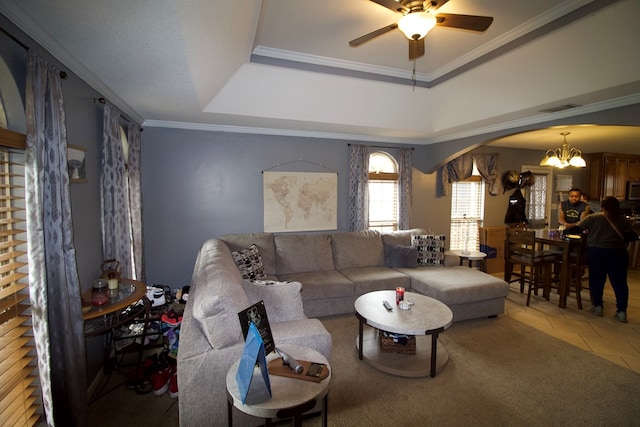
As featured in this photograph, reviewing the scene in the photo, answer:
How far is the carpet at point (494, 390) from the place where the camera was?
6.68 ft

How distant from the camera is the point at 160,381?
2.29 metres

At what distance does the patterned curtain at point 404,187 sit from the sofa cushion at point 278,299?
128 inches

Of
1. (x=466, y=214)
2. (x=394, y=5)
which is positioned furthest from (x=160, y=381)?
(x=466, y=214)

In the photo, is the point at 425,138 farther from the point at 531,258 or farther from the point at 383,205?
the point at 531,258

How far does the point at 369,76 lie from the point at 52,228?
10.8ft

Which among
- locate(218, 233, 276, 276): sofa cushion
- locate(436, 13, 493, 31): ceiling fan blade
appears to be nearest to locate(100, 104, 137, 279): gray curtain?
locate(218, 233, 276, 276): sofa cushion

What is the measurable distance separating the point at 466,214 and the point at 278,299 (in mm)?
4883

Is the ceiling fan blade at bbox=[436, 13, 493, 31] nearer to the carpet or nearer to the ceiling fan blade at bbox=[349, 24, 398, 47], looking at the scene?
the ceiling fan blade at bbox=[349, 24, 398, 47]

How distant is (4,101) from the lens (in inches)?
63.2

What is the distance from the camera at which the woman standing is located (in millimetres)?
3594

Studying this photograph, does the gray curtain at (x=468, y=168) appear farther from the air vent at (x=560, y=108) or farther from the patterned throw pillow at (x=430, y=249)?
the air vent at (x=560, y=108)

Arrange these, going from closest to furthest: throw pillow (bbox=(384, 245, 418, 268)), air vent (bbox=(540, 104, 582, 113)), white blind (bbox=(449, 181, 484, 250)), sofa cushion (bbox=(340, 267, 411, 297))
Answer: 1. air vent (bbox=(540, 104, 582, 113))
2. sofa cushion (bbox=(340, 267, 411, 297))
3. throw pillow (bbox=(384, 245, 418, 268))
4. white blind (bbox=(449, 181, 484, 250))

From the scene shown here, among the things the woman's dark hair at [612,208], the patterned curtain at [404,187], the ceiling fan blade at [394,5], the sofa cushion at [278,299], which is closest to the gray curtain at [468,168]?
the patterned curtain at [404,187]

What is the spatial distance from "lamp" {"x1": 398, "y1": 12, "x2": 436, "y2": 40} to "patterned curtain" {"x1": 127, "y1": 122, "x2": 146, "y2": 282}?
2.97 metres
